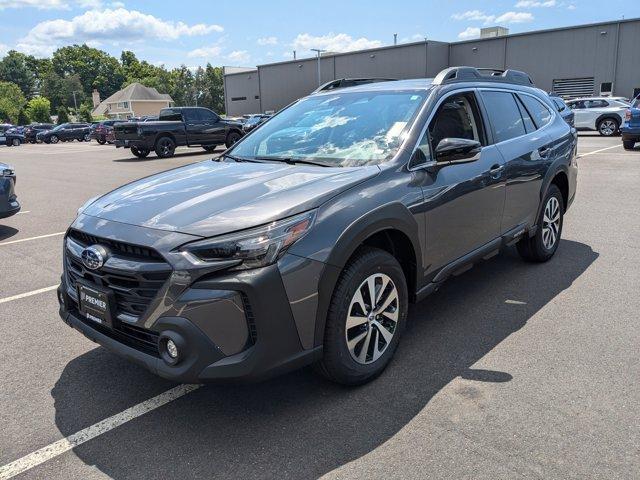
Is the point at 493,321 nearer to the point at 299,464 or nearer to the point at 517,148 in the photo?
the point at 517,148

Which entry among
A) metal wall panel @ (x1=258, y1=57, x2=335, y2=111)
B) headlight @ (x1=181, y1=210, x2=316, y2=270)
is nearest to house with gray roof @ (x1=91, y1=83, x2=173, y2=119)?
metal wall panel @ (x1=258, y1=57, x2=335, y2=111)

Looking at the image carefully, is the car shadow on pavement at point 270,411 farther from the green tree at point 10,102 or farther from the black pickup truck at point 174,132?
the green tree at point 10,102

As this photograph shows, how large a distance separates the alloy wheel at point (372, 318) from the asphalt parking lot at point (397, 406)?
222mm

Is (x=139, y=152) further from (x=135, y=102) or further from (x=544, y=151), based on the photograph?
(x=135, y=102)

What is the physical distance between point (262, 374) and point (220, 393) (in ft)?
2.41

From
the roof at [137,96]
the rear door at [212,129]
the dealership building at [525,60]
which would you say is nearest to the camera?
the rear door at [212,129]

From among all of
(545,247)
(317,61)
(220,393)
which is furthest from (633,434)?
(317,61)

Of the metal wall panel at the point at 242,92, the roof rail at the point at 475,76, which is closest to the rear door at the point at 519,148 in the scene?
the roof rail at the point at 475,76

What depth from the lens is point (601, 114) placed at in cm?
2422

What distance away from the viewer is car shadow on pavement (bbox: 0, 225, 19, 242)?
25.7ft

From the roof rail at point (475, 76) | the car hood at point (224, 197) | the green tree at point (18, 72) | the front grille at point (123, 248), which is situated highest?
the green tree at point (18, 72)

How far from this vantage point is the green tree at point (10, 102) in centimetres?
8550

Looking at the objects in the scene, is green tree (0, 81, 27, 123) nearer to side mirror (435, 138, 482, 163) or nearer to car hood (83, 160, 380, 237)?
car hood (83, 160, 380, 237)

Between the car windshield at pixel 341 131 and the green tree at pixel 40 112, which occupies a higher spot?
the green tree at pixel 40 112
